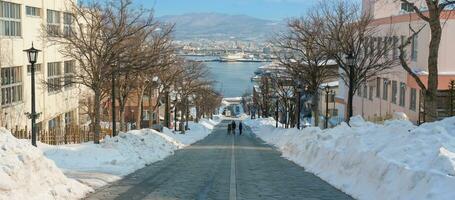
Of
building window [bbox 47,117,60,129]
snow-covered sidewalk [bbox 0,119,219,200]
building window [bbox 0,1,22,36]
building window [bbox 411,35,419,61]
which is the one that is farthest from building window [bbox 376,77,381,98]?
snow-covered sidewalk [bbox 0,119,219,200]

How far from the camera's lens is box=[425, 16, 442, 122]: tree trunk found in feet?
51.3

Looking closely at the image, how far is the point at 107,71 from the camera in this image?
24.8 m

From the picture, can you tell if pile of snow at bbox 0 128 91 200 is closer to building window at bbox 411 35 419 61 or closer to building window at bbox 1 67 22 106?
building window at bbox 1 67 22 106

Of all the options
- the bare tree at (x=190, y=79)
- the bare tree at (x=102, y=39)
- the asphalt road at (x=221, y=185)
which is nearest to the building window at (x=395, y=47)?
the bare tree at (x=102, y=39)

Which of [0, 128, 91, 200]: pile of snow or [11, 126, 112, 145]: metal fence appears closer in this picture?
A: [0, 128, 91, 200]: pile of snow

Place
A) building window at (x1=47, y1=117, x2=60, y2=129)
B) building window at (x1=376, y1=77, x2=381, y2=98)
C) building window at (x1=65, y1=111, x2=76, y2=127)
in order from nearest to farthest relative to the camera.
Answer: building window at (x1=47, y1=117, x2=60, y2=129), building window at (x1=65, y1=111, x2=76, y2=127), building window at (x1=376, y1=77, x2=381, y2=98)

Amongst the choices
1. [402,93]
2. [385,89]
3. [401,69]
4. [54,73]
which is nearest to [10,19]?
[54,73]

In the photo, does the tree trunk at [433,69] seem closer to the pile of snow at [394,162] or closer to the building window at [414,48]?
the pile of snow at [394,162]

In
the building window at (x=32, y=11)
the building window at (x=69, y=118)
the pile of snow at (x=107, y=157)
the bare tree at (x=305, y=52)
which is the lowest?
the building window at (x=69, y=118)

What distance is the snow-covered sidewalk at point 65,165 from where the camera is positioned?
9109 millimetres

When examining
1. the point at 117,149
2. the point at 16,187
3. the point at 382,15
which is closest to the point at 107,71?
the point at 117,149

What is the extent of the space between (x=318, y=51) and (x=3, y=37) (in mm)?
19138

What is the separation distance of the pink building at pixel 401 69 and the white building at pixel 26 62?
20.9 m

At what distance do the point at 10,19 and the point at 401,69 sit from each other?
27.8 m
